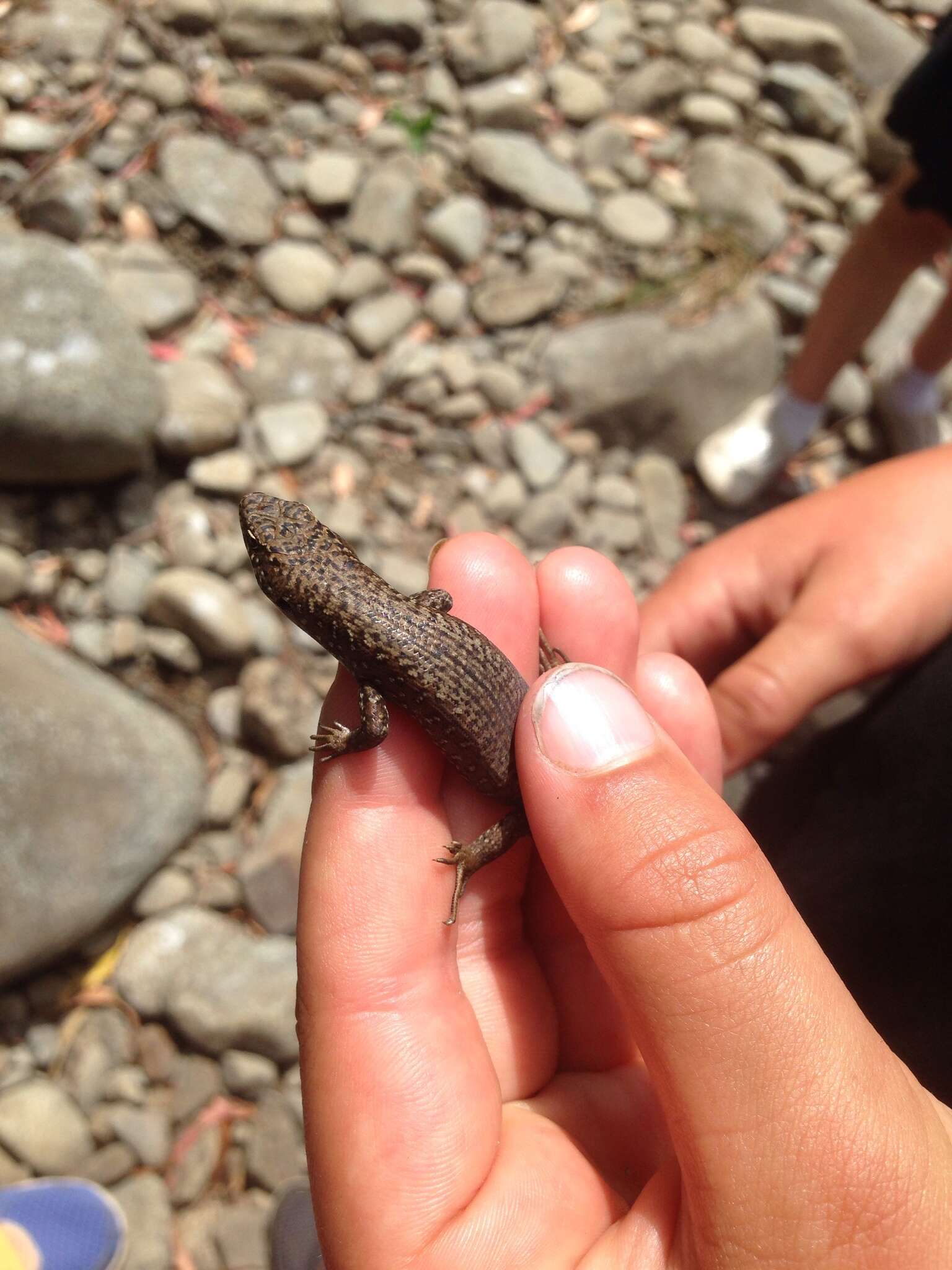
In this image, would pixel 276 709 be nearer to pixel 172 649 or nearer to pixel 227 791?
pixel 227 791

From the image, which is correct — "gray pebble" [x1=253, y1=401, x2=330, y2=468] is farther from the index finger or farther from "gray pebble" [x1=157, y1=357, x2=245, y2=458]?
the index finger

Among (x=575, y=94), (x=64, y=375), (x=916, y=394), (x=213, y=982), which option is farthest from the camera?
(x=575, y=94)

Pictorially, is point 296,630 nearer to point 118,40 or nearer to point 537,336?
point 537,336

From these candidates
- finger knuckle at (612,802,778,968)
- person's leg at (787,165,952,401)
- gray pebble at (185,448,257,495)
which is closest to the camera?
finger knuckle at (612,802,778,968)

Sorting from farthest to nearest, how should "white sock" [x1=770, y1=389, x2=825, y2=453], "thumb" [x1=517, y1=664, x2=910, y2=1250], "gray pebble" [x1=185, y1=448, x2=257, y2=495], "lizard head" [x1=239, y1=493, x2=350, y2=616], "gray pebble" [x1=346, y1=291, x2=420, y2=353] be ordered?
"white sock" [x1=770, y1=389, x2=825, y2=453], "gray pebble" [x1=346, y1=291, x2=420, y2=353], "gray pebble" [x1=185, y1=448, x2=257, y2=495], "lizard head" [x1=239, y1=493, x2=350, y2=616], "thumb" [x1=517, y1=664, x2=910, y2=1250]

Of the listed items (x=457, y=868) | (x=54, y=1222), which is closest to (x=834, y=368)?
(x=457, y=868)

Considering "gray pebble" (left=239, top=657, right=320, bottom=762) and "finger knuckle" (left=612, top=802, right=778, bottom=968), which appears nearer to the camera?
"finger knuckle" (left=612, top=802, right=778, bottom=968)

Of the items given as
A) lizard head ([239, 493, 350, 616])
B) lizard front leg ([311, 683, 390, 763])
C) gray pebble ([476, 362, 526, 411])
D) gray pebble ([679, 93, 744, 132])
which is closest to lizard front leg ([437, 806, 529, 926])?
lizard front leg ([311, 683, 390, 763])
